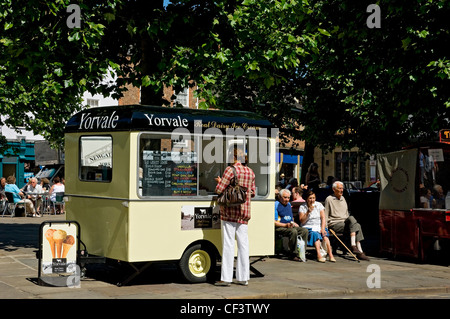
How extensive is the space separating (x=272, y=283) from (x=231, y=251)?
0.98m

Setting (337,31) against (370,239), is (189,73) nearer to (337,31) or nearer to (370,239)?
(337,31)

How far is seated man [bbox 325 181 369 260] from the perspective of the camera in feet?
48.6

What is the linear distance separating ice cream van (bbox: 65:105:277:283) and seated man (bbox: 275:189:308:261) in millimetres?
2766

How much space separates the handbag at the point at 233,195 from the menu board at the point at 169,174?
1.99ft

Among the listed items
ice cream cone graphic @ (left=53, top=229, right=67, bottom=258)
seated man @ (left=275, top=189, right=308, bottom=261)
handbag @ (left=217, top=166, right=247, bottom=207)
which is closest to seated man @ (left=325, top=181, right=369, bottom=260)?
seated man @ (left=275, top=189, right=308, bottom=261)

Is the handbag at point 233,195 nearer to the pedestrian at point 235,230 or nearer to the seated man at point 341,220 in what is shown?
the pedestrian at point 235,230

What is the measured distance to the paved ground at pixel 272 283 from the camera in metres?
9.71

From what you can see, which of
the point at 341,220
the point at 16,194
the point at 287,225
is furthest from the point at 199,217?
the point at 16,194

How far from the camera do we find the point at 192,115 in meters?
10.9

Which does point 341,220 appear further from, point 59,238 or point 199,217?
point 59,238

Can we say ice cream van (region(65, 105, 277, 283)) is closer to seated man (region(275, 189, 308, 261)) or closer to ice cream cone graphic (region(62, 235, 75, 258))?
ice cream cone graphic (region(62, 235, 75, 258))

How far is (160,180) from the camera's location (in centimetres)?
1059
